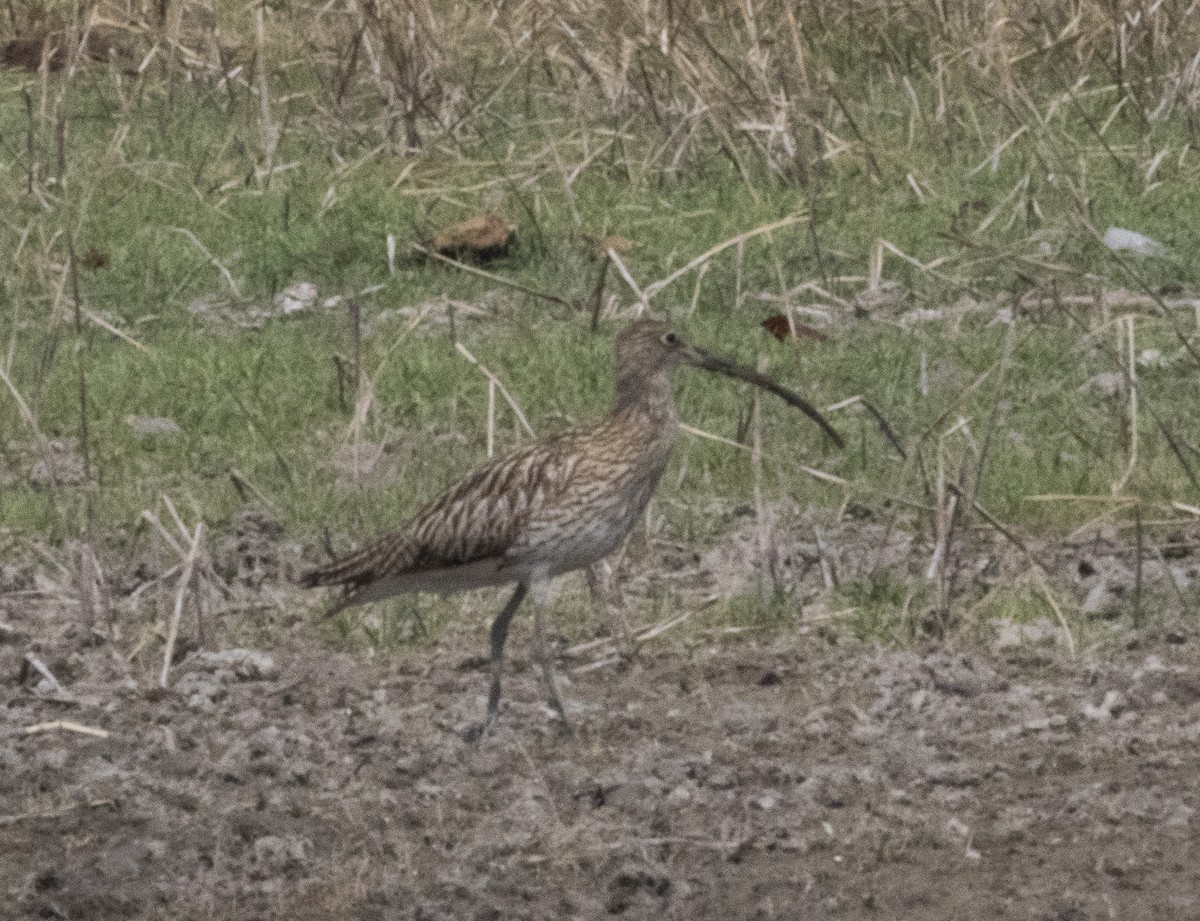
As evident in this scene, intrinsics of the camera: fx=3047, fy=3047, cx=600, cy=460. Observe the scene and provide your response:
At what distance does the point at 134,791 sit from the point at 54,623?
1377 millimetres

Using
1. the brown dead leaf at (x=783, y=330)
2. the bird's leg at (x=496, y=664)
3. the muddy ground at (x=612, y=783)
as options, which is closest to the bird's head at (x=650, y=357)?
the bird's leg at (x=496, y=664)

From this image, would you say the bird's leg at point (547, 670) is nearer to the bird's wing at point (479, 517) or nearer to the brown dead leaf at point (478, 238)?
the bird's wing at point (479, 517)

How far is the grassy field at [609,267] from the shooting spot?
8.71m

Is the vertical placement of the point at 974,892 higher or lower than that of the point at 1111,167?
higher

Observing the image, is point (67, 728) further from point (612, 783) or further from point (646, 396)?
point (646, 396)

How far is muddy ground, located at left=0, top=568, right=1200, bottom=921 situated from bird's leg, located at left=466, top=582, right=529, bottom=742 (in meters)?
0.04

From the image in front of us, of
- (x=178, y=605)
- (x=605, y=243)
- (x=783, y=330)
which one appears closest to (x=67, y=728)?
(x=178, y=605)

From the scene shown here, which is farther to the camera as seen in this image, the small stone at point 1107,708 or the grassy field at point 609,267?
the grassy field at point 609,267

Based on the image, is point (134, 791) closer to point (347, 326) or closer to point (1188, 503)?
point (1188, 503)

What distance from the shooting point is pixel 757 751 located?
22.1 feet

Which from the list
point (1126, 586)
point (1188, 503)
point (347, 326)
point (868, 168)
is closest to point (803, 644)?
point (1126, 586)

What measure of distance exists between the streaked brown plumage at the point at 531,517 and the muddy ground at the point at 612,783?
298mm

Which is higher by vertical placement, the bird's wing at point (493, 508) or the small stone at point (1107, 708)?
the bird's wing at point (493, 508)

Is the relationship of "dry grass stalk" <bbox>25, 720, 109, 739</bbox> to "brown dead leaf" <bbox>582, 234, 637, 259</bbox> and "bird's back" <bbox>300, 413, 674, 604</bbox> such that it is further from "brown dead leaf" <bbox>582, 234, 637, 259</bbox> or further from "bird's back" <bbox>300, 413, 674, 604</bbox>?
"brown dead leaf" <bbox>582, 234, 637, 259</bbox>
